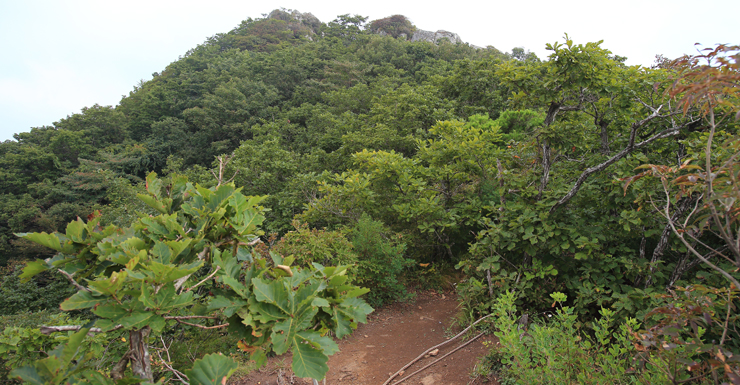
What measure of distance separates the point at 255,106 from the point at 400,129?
37.1 feet

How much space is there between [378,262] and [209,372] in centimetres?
417

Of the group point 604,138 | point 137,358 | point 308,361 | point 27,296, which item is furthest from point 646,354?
point 27,296

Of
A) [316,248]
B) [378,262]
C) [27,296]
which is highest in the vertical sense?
[316,248]

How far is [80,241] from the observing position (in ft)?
3.71

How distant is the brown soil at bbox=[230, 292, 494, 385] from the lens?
10.9 feet

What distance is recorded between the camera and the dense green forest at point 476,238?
103 cm

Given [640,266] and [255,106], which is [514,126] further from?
[255,106]

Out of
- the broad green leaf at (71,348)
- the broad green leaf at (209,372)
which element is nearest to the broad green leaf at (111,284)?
the broad green leaf at (71,348)

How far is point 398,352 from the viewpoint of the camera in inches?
154

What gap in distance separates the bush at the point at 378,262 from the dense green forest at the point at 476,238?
0.03m

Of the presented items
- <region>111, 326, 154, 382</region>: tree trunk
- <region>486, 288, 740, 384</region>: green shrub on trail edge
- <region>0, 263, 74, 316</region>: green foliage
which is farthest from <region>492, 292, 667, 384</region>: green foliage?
<region>0, 263, 74, 316</region>: green foliage

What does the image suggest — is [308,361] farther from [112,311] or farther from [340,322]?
[112,311]

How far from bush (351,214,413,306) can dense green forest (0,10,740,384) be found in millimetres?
32

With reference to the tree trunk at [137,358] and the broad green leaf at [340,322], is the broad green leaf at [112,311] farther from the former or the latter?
the broad green leaf at [340,322]
